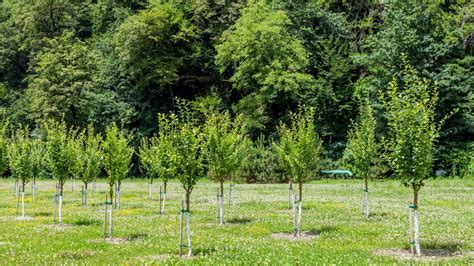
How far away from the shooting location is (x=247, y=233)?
24109mm

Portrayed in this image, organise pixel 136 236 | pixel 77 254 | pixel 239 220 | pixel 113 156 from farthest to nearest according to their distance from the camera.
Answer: pixel 239 220
pixel 113 156
pixel 136 236
pixel 77 254

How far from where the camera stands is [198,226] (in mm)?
26688

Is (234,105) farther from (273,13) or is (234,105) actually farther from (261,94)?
(273,13)

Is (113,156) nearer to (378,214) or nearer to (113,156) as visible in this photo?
(113,156)

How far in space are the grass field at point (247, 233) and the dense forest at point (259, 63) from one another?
3100cm

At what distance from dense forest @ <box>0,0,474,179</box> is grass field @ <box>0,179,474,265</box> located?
3100 cm

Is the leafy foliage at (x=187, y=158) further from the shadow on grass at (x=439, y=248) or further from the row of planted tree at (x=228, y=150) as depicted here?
the shadow on grass at (x=439, y=248)

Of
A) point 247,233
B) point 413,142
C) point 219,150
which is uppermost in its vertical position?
point 413,142

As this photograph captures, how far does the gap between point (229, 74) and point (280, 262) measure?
73.2m

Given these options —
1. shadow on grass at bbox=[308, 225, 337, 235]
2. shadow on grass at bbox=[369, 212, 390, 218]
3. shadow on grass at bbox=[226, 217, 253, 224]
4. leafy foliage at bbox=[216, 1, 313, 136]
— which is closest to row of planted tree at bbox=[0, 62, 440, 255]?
shadow on grass at bbox=[226, 217, 253, 224]

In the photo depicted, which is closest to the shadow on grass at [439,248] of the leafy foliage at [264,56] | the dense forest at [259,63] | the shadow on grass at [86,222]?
the shadow on grass at [86,222]

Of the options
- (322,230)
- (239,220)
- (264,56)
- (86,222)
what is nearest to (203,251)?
(322,230)

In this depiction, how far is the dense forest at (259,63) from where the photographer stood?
65.6 meters

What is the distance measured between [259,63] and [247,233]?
2045 inches
